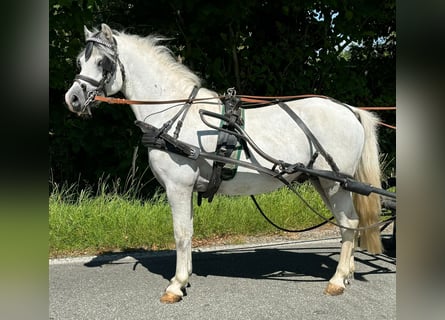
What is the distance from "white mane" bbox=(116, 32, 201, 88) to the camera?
13.1 feet

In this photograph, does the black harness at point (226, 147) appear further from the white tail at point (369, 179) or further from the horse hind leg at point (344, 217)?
the white tail at point (369, 179)

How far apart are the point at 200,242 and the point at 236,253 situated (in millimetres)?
619

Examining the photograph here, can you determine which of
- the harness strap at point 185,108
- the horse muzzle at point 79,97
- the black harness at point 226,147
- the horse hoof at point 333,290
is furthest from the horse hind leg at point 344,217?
the horse muzzle at point 79,97

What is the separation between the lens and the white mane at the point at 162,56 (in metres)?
3.99

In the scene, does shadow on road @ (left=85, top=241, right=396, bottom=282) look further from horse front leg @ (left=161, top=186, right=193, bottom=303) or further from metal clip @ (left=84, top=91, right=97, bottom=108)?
metal clip @ (left=84, top=91, right=97, bottom=108)

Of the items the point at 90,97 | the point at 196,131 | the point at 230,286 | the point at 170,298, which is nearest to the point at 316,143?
the point at 196,131

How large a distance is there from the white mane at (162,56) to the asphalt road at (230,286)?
6.00 ft

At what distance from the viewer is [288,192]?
Answer: 23.0 feet

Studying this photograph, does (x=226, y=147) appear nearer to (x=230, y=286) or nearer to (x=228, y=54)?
(x=230, y=286)

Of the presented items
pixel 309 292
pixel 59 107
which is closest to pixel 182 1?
pixel 59 107

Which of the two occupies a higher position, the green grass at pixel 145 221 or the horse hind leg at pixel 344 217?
the horse hind leg at pixel 344 217

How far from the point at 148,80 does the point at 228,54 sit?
4806 mm
